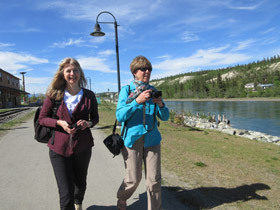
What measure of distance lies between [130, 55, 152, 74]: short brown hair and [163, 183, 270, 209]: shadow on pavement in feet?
6.59

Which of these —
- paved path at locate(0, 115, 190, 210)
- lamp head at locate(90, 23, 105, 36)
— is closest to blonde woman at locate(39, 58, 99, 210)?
paved path at locate(0, 115, 190, 210)

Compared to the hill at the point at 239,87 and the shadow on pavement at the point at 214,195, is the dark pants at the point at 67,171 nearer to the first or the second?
the shadow on pavement at the point at 214,195

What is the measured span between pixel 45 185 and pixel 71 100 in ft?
6.72

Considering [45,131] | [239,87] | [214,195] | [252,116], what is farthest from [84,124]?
[239,87]

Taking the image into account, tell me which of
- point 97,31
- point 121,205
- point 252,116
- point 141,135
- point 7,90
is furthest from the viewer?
point 7,90

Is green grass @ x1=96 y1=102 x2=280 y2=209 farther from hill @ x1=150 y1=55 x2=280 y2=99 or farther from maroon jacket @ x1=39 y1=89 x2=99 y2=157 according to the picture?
hill @ x1=150 y1=55 x2=280 y2=99

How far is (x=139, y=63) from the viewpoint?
8.02 feet

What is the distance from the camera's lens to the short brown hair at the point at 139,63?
8.01ft

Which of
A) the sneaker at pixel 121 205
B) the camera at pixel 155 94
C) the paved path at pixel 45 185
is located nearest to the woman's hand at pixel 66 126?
the camera at pixel 155 94

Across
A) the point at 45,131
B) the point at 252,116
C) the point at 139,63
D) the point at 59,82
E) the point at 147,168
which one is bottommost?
the point at 252,116

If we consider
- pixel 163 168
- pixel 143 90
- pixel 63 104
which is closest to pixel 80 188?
pixel 63 104

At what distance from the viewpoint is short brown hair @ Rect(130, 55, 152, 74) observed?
2.44m

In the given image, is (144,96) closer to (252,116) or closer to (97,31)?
(97,31)

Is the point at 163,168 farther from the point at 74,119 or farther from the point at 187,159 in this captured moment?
the point at 74,119
